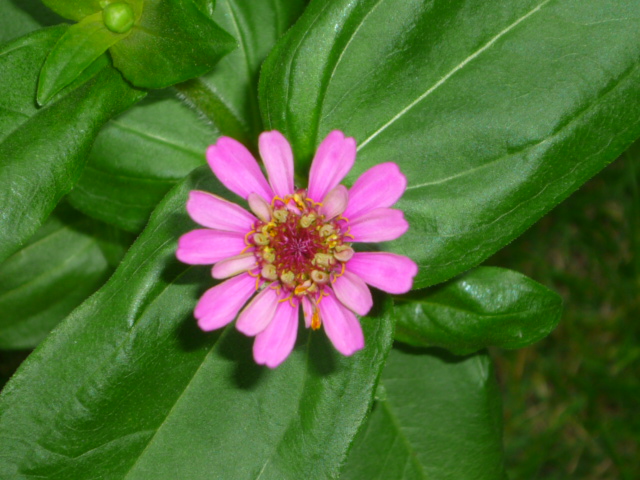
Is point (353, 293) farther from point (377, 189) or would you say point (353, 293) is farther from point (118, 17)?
point (118, 17)

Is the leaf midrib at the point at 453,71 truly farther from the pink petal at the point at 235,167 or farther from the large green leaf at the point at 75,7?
the large green leaf at the point at 75,7

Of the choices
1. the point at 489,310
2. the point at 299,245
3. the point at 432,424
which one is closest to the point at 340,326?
the point at 299,245

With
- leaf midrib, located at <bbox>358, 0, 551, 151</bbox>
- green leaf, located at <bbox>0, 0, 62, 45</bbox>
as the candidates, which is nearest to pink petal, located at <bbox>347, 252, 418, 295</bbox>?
→ leaf midrib, located at <bbox>358, 0, 551, 151</bbox>

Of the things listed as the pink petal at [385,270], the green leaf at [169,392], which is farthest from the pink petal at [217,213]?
the pink petal at [385,270]

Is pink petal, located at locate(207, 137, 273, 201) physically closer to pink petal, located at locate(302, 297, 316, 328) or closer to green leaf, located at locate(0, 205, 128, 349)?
pink petal, located at locate(302, 297, 316, 328)

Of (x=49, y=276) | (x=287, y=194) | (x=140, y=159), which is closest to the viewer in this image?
(x=287, y=194)

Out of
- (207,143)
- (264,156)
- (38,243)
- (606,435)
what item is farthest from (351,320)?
(606,435)
